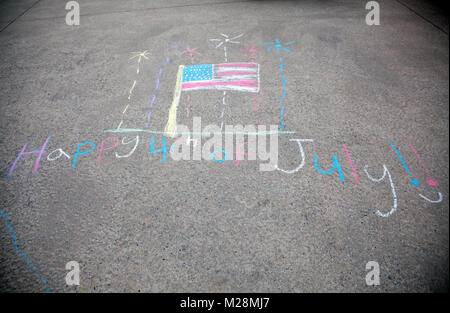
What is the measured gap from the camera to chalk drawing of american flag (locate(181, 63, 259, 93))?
318 cm

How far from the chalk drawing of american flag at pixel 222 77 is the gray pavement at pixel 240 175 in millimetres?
125

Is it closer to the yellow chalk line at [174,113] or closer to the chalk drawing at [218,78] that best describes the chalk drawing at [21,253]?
the yellow chalk line at [174,113]

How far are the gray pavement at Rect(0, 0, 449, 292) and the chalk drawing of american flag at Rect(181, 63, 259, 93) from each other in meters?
0.13

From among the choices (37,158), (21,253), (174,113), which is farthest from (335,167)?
(37,158)

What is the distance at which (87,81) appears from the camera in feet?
11.5

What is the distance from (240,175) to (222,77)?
65.9 inches

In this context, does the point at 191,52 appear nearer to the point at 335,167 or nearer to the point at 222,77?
the point at 222,77

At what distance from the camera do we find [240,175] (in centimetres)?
228

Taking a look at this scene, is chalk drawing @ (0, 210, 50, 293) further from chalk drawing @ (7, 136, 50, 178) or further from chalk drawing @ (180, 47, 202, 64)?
chalk drawing @ (180, 47, 202, 64)

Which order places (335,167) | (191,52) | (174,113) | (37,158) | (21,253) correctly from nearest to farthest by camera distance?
(21,253), (335,167), (37,158), (174,113), (191,52)

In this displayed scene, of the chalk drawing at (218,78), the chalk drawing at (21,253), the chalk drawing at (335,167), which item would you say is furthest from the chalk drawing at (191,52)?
the chalk drawing at (21,253)

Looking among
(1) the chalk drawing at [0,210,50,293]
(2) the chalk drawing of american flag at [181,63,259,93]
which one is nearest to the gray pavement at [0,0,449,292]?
(1) the chalk drawing at [0,210,50,293]

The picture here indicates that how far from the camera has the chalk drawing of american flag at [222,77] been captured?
3.18 meters
